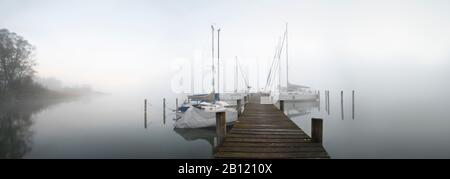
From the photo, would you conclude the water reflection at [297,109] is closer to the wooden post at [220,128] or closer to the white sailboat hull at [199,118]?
the white sailboat hull at [199,118]

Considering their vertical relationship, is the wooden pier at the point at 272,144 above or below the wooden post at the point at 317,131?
below

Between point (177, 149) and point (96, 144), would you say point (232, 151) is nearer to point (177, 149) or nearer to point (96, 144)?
point (177, 149)

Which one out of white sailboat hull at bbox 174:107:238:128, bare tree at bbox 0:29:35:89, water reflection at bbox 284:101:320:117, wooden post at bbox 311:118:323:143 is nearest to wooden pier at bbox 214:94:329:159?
wooden post at bbox 311:118:323:143

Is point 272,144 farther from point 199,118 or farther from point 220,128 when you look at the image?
point 199,118

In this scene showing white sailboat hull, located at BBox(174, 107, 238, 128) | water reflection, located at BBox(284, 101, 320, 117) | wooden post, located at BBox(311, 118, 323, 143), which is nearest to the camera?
wooden post, located at BBox(311, 118, 323, 143)

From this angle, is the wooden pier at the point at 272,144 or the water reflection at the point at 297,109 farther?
the water reflection at the point at 297,109

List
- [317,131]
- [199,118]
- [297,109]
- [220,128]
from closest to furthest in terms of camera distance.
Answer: [317,131], [220,128], [199,118], [297,109]

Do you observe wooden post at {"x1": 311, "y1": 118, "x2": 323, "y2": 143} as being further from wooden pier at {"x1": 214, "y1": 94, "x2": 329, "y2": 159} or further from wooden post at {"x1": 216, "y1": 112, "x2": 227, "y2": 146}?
wooden post at {"x1": 216, "y1": 112, "x2": 227, "y2": 146}

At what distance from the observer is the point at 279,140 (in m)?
7.50

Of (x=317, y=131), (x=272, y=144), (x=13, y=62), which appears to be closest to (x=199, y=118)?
(x=272, y=144)

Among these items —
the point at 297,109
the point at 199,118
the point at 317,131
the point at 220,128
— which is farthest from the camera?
the point at 297,109

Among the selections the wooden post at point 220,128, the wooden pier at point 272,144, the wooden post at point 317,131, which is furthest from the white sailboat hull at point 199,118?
the wooden post at point 317,131
